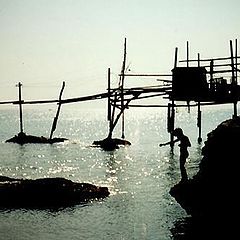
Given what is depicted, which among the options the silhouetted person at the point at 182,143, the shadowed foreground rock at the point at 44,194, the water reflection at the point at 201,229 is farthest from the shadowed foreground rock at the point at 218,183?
the shadowed foreground rock at the point at 44,194

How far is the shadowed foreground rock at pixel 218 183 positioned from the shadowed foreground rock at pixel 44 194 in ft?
22.6

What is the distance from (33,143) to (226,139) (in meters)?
57.2

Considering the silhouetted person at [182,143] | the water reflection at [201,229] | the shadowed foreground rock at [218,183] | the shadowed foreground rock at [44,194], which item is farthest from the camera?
the shadowed foreground rock at [44,194]

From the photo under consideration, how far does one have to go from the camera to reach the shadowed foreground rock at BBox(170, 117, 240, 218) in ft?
50.7

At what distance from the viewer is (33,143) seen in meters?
71.3

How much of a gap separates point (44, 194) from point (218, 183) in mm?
10380

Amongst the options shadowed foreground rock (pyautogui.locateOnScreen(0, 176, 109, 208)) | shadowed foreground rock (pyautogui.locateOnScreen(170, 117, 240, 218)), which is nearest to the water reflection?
shadowed foreground rock (pyautogui.locateOnScreen(170, 117, 240, 218))

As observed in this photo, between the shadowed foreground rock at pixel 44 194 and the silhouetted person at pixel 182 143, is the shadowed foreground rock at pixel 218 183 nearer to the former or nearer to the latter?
the silhouetted person at pixel 182 143

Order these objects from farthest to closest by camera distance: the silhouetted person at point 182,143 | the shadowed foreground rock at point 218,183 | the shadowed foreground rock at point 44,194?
the shadowed foreground rock at point 44,194 → the silhouetted person at point 182,143 → the shadowed foreground rock at point 218,183

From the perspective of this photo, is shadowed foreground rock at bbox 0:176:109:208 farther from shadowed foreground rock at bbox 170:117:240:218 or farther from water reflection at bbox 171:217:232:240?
shadowed foreground rock at bbox 170:117:240:218

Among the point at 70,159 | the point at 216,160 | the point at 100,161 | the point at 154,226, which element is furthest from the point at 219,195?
the point at 70,159

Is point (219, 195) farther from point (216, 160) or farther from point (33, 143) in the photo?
point (33, 143)

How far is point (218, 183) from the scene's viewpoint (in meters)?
16.0

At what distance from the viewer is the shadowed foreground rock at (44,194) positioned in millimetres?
22828
